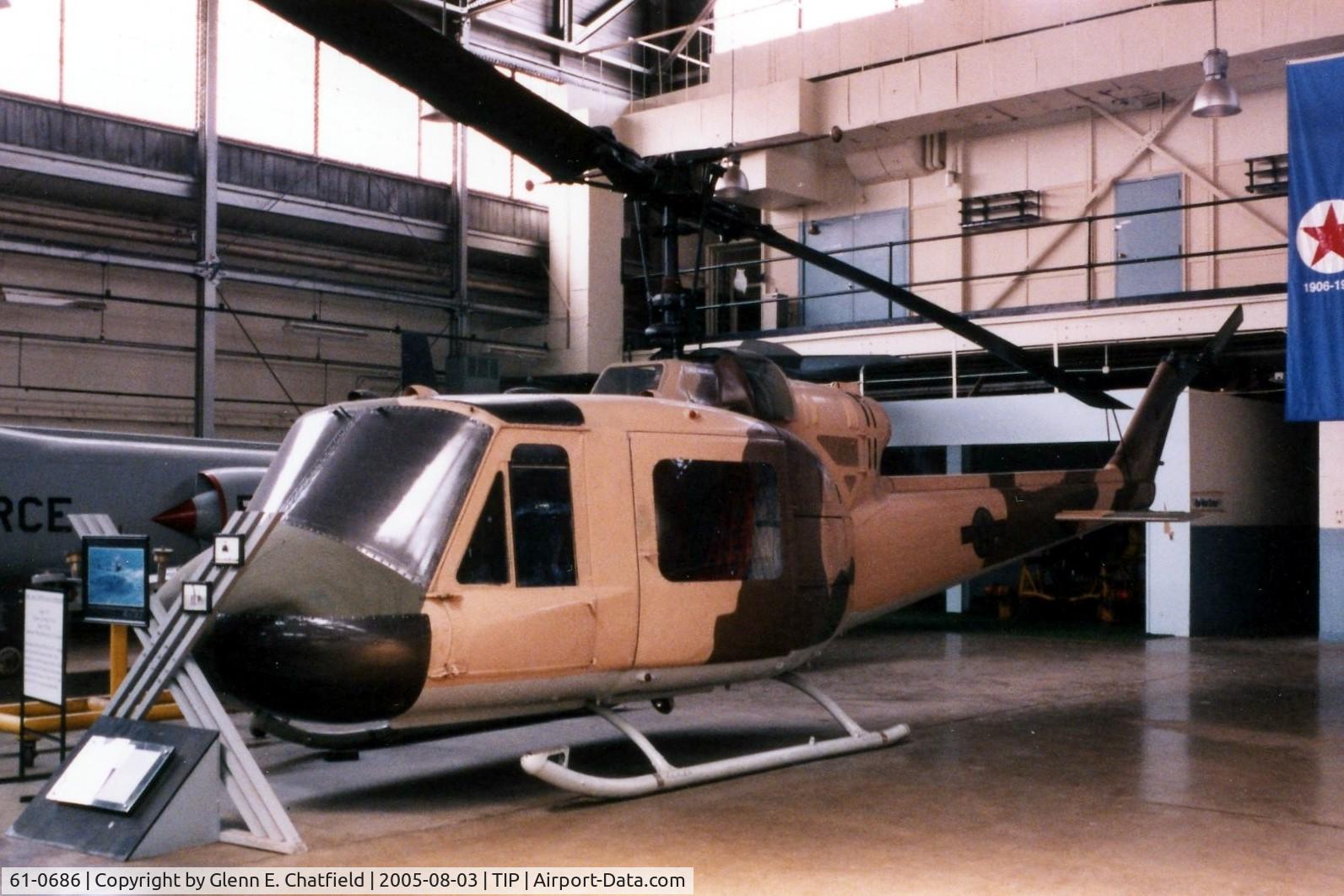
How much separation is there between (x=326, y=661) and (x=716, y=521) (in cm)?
232

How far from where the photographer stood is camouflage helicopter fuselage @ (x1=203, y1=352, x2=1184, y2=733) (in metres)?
5.87

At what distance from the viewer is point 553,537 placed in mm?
6496

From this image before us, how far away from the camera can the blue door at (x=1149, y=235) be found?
19.5 meters

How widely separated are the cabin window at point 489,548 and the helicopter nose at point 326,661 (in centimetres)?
35

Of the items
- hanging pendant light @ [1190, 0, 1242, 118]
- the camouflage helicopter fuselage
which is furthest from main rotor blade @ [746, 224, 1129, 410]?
hanging pendant light @ [1190, 0, 1242, 118]

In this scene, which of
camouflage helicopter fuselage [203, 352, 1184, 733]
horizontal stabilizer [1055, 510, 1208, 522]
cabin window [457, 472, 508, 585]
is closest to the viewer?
camouflage helicopter fuselage [203, 352, 1184, 733]

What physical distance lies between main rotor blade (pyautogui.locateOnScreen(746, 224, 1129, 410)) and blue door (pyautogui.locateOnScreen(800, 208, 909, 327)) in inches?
464

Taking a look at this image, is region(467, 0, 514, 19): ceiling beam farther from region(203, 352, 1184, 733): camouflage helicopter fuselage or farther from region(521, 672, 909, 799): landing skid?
region(521, 672, 909, 799): landing skid

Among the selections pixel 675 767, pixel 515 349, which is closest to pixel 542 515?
pixel 675 767

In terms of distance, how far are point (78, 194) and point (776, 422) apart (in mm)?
15584

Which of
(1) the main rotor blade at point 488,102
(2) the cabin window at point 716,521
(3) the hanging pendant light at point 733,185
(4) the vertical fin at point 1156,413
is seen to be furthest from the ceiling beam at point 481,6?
(2) the cabin window at point 716,521

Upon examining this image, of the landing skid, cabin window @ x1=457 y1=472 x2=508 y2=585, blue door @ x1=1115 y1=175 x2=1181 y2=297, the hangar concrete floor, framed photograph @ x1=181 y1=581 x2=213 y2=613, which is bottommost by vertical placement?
the hangar concrete floor

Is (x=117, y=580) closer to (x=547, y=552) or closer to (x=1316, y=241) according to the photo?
(x=547, y=552)

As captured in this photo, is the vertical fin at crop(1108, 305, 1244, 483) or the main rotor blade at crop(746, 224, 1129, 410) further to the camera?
the vertical fin at crop(1108, 305, 1244, 483)
